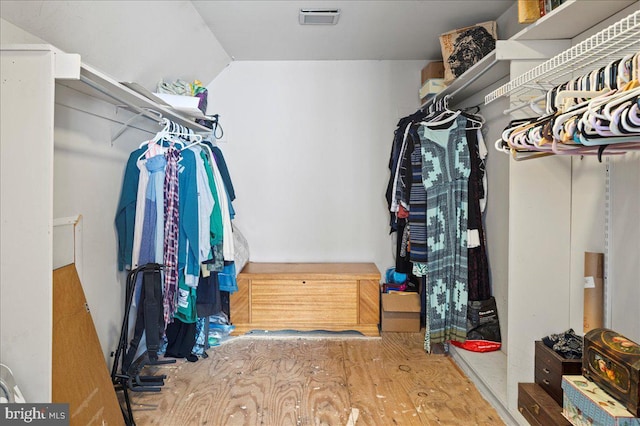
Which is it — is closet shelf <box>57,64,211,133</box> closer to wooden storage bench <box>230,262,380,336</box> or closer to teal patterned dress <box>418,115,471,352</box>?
wooden storage bench <box>230,262,380,336</box>

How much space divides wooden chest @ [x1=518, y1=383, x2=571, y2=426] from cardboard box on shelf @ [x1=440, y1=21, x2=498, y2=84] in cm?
195

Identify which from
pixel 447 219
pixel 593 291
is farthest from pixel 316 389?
pixel 593 291

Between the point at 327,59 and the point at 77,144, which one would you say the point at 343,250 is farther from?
the point at 77,144

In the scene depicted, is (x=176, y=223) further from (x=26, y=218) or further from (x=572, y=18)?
(x=572, y=18)

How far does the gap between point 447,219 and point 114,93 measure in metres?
2.05

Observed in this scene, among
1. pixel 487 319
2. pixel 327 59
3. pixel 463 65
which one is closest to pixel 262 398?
pixel 487 319

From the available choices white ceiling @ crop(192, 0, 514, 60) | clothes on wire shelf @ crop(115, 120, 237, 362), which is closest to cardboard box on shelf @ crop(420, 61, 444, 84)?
white ceiling @ crop(192, 0, 514, 60)

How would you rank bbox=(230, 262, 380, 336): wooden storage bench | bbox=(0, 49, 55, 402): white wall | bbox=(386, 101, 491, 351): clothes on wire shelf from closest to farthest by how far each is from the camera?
bbox=(0, 49, 55, 402): white wall < bbox=(386, 101, 491, 351): clothes on wire shelf < bbox=(230, 262, 380, 336): wooden storage bench

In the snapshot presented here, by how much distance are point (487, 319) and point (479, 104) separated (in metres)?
1.53

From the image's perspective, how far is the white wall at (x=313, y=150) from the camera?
11.6ft

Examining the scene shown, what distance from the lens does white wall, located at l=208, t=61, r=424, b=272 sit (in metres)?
3.54

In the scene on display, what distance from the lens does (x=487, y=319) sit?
2658mm

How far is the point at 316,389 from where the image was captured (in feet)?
7.39

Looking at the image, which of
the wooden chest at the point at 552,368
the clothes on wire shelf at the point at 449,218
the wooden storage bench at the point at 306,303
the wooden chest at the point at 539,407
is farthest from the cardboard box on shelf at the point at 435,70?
the wooden chest at the point at 539,407
